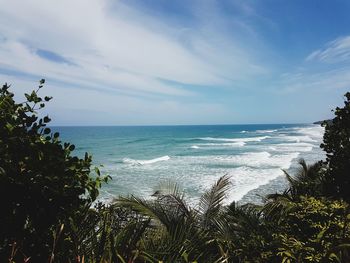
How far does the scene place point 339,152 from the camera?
661 centimetres

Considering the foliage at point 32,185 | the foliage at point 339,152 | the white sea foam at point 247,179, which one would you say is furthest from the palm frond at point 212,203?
the white sea foam at point 247,179

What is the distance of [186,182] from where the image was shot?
1000 inches

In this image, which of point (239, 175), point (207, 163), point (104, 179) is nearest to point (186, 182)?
point (239, 175)

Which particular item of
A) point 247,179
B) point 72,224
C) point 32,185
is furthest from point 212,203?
point 247,179

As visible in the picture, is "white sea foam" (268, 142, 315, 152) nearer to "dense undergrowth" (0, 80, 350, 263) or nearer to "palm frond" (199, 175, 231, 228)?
"palm frond" (199, 175, 231, 228)

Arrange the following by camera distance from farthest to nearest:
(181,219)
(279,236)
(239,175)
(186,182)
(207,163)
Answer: (207,163)
(239,175)
(186,182)
(181,219)
(279,236)

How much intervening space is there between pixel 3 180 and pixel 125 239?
1.30 metres

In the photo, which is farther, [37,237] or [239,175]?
[239,175]

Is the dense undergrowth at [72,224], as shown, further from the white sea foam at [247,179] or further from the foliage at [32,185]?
the white sea foam at [247,179]

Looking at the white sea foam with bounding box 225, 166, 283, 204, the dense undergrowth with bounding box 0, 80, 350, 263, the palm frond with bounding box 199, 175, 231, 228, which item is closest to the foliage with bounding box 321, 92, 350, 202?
the dense undergrowth with bounding box 0, 80, 350, 263

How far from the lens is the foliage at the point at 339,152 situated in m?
6.49

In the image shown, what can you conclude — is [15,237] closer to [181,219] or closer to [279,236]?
[181,219]

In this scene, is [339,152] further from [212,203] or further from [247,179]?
[247,179]

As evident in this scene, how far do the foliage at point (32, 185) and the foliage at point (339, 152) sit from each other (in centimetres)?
533
